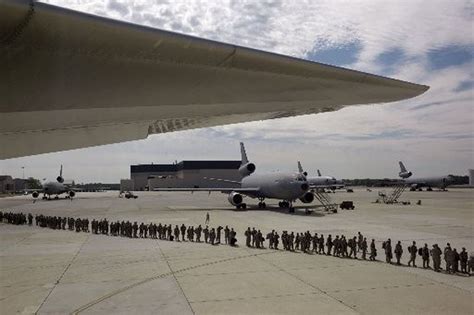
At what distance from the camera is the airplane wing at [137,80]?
8.78 ft

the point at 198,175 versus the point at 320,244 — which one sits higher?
the point at 198,175

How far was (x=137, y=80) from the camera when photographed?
3498 millimetres

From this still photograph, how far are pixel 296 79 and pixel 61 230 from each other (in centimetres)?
2436

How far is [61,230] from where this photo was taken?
2475cm

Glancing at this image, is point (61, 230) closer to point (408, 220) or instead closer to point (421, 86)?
point (408, 220)

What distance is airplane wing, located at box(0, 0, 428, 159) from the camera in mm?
2676

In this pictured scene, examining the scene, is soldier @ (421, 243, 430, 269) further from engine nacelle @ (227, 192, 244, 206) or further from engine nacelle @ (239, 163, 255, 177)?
engine nacelle @ (239, 163, 255, 177)

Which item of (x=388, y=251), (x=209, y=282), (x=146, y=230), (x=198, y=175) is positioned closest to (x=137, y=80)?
(x=209, y=282)

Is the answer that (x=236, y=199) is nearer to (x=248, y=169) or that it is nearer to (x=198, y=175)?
(x=248, y=169)

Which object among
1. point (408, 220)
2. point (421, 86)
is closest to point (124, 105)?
point (421, 86)

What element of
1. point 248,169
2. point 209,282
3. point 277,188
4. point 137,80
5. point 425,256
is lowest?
point 209,282

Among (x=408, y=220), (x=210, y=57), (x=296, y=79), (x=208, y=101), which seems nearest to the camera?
(x=210, y=57)

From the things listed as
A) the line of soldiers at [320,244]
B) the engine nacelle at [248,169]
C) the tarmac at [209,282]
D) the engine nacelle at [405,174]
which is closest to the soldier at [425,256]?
the line of soldiers at [320,244]

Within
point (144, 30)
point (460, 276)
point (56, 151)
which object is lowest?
point (460, 276)
